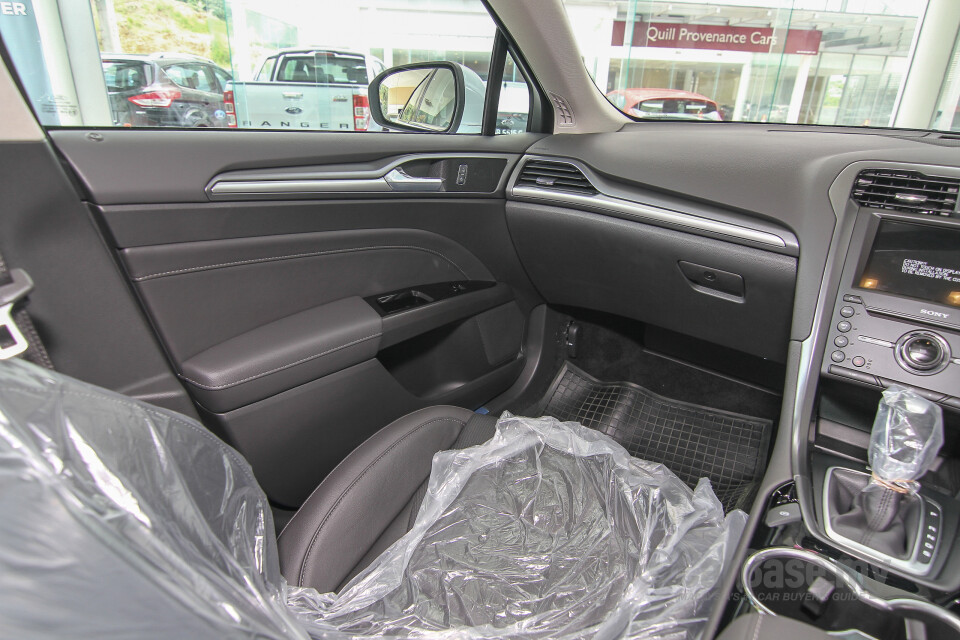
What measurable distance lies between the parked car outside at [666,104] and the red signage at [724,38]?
71.9 inches

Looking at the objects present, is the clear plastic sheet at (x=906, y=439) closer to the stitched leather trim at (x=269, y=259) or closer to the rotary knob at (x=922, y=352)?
the rotary knob at (x=922, y=352)

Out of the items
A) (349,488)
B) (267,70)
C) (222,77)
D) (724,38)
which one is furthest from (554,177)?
(724,38)

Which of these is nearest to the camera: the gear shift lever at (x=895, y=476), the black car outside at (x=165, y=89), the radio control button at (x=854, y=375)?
the gear shift lever at (x=895, y=476)

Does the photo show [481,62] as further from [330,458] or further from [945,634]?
[945,634]

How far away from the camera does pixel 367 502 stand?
1.10m

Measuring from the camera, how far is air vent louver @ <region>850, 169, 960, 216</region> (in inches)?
41.0

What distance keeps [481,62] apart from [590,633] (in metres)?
1.60

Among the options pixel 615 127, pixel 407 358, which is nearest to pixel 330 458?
pixel 407 358

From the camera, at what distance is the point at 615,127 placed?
1889 millimetres

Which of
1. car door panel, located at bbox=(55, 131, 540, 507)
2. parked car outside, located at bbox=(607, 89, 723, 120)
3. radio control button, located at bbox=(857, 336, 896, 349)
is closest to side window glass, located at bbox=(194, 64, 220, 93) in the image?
car door panel, located at bbox=(55, 131, 540, 507)

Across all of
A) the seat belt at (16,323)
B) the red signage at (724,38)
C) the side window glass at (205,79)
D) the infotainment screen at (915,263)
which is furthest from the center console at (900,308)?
the red signage at (724,38)

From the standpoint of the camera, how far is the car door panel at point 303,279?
129cm

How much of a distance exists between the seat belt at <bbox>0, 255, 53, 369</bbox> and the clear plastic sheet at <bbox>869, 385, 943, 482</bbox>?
1.15 metres

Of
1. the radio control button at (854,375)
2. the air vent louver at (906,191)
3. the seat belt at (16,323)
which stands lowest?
the radio control button at (854,375)
